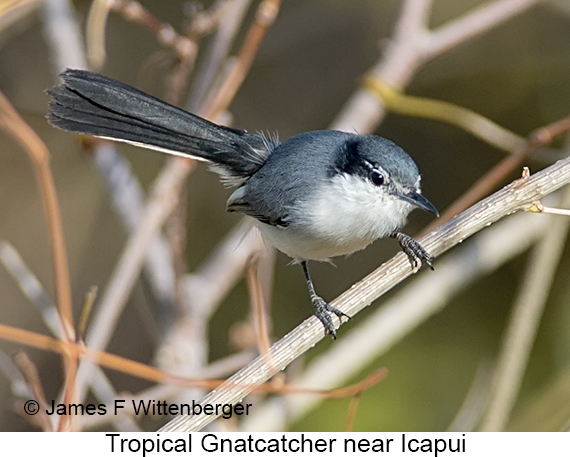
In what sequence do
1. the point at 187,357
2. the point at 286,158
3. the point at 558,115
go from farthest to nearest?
the point at 558,115
the point at 187,357
the point at 286,158

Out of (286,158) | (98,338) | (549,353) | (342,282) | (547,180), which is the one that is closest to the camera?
(547,180)

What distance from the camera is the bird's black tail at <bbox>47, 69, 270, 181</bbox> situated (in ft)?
6.27

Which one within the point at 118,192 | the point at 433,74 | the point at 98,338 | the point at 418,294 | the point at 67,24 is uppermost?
the point at 433,74

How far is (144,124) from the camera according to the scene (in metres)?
2.04

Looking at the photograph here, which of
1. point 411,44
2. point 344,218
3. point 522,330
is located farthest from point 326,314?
point 411,44

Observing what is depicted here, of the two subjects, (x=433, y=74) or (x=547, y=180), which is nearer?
(x=547, y=180)

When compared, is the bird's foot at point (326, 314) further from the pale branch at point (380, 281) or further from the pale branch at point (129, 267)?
the pale branch at point (129, 267)

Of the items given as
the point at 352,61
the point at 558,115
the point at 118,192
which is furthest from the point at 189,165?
the point at 558,115

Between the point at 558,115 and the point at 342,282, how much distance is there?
4.30 feet

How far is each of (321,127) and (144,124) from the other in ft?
5.14

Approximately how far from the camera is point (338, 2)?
3371 millimetres

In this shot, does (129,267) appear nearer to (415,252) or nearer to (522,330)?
(415,252)

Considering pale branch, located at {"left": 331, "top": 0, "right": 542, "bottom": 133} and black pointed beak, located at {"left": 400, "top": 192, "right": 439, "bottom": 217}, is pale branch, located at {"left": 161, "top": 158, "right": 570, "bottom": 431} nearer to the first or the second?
black pointed beak, located at {"left": 400, "top": 192, "right": 439, "bottom": 217}

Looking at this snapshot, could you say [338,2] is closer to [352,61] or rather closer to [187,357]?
[352,61]
